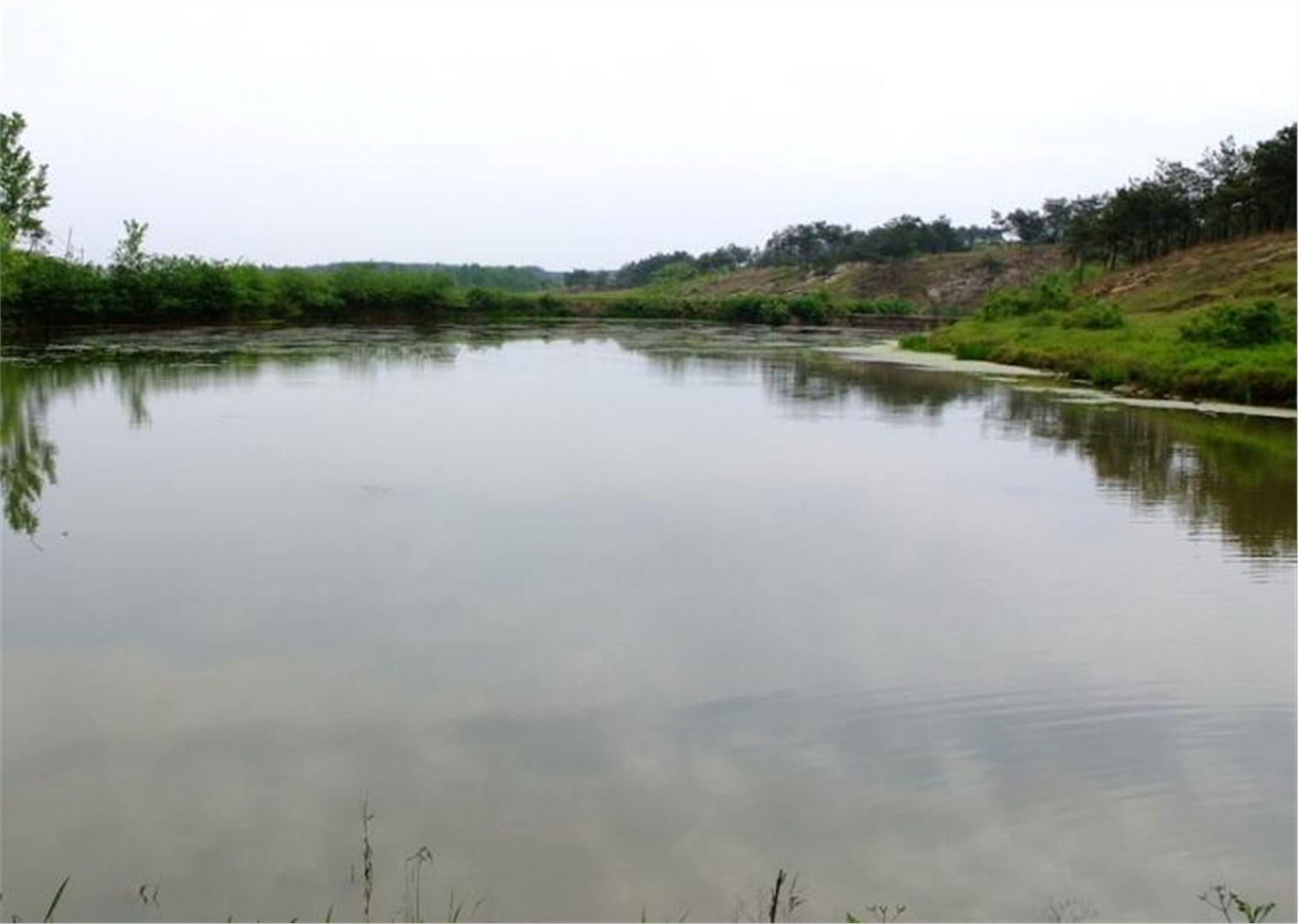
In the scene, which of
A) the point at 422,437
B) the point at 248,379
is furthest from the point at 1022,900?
the point at 248,379

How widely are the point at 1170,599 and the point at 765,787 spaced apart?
3.90 meters

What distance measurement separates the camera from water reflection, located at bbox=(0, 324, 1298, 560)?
1061 centimetres

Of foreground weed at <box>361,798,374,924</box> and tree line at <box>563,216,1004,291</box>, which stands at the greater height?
tree line at <box>563,216,1004,291</box>

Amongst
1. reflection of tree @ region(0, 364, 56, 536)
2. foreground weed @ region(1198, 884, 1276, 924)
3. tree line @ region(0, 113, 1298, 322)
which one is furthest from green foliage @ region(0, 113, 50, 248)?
foreground weed @ region(1198, 884, 1276, 924)

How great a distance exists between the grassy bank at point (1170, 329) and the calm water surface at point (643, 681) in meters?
6.69

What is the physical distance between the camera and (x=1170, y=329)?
25875mm

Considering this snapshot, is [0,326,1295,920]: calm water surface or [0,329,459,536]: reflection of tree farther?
[0,329,459,536]: reflection of tree

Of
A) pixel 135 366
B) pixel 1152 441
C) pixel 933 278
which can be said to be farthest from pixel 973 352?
pixel 933 278

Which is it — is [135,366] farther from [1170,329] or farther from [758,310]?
[758,310]

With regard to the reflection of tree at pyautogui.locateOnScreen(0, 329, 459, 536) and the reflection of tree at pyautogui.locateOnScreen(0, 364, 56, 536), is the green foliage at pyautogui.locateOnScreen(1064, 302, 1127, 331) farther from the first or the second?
the reflection of tree at pyautogui.locateOnScreen(0, 364, 56, 536)

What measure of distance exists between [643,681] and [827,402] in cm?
1392

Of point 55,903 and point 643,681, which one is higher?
point 55,903

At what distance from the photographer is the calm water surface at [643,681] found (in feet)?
12.9

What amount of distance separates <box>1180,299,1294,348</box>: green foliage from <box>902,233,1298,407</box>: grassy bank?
0.02 metres
